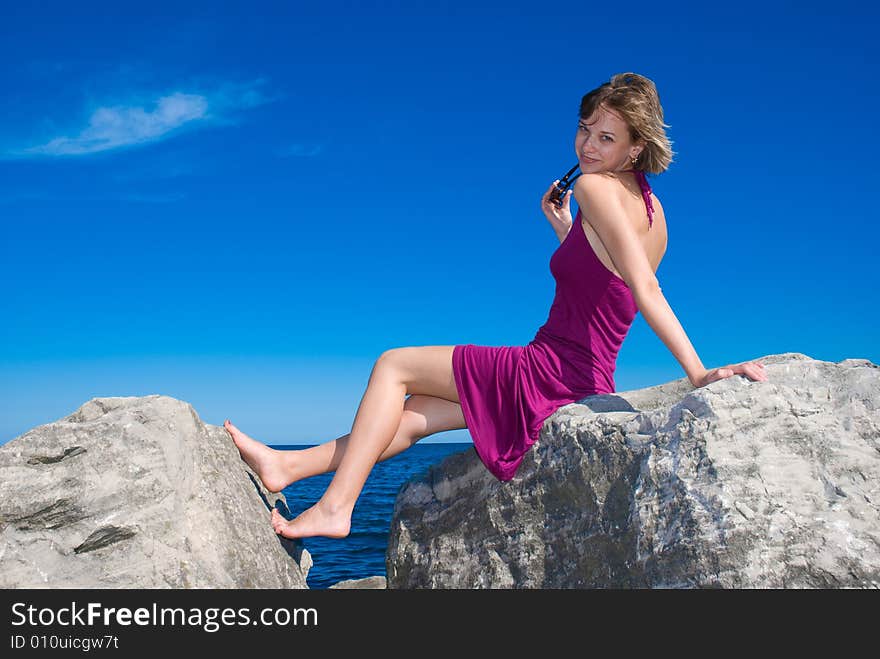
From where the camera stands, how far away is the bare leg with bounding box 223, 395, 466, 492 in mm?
4199

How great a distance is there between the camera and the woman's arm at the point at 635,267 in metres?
3.45

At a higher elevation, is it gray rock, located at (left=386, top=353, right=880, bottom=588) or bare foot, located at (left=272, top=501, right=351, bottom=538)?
bare foot, located at (left=272, top=501, right=351, bottom=538)

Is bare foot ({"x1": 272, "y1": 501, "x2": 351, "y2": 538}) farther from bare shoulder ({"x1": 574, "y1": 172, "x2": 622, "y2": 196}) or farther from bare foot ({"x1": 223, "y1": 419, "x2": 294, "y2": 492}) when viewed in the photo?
bare shoulder ({"x1": 574, "y1": 172, "x2": 622, "y2": 196})

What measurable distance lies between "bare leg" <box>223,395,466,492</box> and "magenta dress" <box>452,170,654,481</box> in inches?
10.8

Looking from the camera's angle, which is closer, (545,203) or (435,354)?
(435,354)

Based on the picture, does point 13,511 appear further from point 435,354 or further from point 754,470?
point 754,470

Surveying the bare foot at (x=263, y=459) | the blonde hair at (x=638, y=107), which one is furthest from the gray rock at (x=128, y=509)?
the blonde hair at (x=638, y=107)

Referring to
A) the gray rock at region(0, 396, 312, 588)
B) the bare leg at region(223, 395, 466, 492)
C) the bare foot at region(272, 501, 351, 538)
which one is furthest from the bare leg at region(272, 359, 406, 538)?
the gray rock at region(0, 396, 312, 588)

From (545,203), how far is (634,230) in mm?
1294


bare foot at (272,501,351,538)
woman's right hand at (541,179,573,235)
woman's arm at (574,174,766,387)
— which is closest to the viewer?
woman's arm at (574,174,766,387)

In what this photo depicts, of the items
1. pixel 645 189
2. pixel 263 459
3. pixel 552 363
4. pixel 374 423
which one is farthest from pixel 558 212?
pixel 263 459
